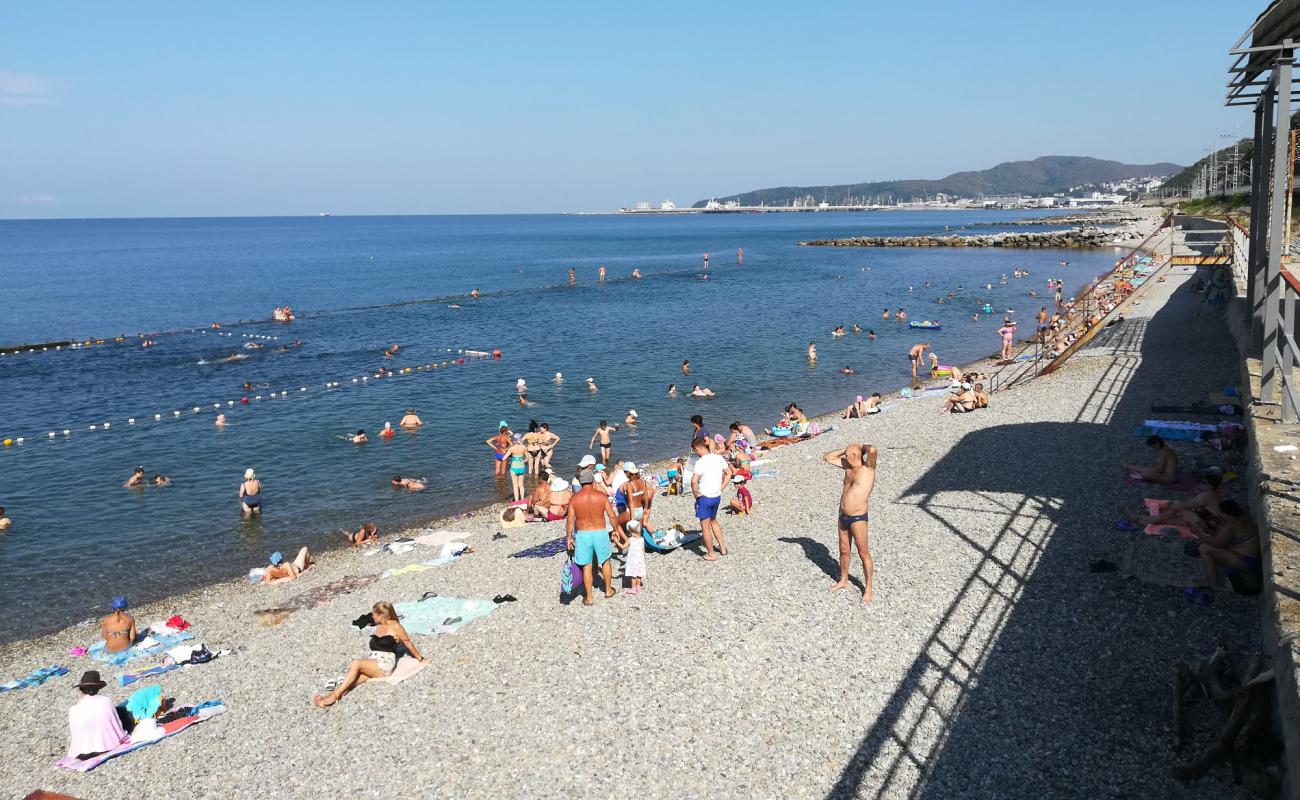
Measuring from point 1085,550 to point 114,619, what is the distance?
1169 cm

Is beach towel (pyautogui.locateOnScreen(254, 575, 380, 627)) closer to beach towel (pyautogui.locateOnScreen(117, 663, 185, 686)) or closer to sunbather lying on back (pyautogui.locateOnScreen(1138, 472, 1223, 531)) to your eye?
beach towel (pyautogui.locateOnScreen(117, 663, 185, 686))

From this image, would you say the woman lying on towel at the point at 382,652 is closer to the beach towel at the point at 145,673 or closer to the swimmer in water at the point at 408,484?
the beach towel at the point at 145,673

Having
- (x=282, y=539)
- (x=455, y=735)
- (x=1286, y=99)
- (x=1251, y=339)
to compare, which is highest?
(x=1286, y=99)

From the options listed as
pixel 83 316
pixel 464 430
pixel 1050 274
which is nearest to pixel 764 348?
pixel 464 430

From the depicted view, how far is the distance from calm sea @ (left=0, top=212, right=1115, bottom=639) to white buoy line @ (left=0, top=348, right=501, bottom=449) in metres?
0.22

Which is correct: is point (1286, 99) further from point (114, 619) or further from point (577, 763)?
point (114, 619)

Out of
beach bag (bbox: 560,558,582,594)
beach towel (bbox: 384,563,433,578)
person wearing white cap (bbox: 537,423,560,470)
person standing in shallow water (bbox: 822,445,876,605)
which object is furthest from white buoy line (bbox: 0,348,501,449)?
person standing in shallow water (bbox: 822,445,876,605)

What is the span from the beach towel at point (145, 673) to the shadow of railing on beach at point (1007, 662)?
25.5 feet

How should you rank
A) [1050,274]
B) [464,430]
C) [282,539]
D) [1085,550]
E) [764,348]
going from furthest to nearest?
[1050,274] < [764,348] < [464,430] < [282,539] < [1085,550]

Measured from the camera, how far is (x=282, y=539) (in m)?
15.8

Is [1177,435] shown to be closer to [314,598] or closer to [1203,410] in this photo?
[1203,410]

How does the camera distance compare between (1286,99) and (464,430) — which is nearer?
(1286,99)

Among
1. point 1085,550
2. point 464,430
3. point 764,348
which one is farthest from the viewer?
point 764,348

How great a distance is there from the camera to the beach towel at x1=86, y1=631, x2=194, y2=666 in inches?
412
